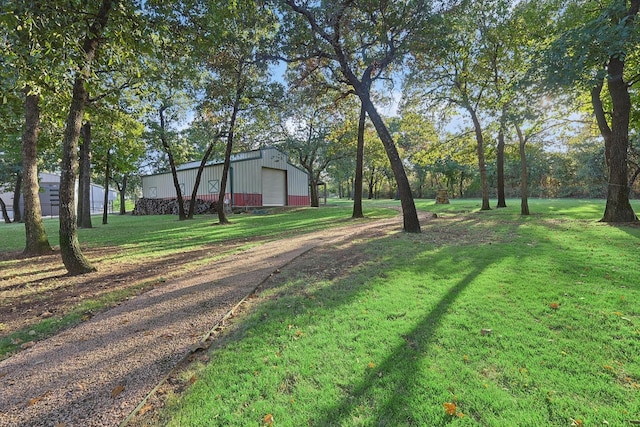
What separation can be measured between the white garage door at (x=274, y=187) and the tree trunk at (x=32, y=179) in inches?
715

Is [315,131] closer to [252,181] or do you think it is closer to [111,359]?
[252,181]

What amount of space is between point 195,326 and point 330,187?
8395 cm

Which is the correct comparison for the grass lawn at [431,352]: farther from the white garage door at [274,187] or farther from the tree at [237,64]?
the white garage door at [274,187]

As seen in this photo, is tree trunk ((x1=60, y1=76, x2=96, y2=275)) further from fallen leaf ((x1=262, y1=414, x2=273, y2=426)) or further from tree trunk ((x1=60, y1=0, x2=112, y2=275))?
fallen leaf ((x1=262, y1=414, x2=273, y2=426))

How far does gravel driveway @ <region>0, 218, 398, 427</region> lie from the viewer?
2.07 metres

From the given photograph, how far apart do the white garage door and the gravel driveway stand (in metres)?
21.5

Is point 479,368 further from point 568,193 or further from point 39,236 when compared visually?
point 568,193

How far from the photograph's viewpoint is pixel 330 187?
8662cm

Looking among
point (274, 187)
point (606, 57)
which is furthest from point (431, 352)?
point (274, 187)

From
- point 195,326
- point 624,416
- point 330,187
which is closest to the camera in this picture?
point 624,416

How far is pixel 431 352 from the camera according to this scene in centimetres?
264

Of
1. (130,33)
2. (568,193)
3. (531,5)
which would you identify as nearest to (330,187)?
(568,193)

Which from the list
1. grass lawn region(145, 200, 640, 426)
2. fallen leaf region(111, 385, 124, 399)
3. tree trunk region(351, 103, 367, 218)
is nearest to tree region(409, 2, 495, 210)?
tree trunk region(351, 103, 367, 218)

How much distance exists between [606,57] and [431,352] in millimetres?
9313
